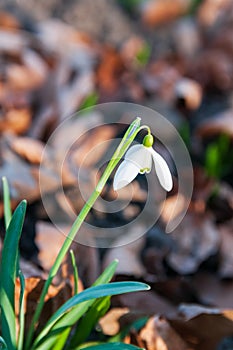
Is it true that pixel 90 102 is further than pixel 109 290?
Yes

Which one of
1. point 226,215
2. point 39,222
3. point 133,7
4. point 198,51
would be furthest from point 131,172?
point 133,7

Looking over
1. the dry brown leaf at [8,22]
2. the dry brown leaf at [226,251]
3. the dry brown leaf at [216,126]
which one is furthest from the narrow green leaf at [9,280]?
the dry brown leaf at [8,22]

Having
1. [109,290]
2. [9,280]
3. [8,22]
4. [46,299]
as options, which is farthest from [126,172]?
[8,22]

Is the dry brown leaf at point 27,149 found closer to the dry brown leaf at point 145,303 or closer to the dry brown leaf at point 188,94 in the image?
the dry brown leaf at point 145,303

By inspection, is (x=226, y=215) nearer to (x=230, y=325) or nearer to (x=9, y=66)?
(x=230, y=325)

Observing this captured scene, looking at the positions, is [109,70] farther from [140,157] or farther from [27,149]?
[140,157]
